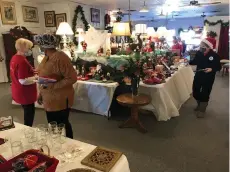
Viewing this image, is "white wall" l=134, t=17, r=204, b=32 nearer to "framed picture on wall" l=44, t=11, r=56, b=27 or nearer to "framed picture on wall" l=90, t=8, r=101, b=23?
"framed picture on wall" l=90, t=8, r=101, b=23

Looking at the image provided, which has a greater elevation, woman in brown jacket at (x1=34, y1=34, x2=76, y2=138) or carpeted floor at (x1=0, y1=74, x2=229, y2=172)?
woman in brown jacket at (x1=34, y1=34, x2=76, y2=138)

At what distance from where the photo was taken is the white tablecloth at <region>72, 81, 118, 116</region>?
331cm

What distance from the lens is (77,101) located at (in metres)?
3.71

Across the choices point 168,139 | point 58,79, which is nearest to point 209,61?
point 168,139

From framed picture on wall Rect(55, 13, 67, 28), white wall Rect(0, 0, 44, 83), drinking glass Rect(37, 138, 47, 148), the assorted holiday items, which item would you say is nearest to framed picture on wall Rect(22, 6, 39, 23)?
white wall Rect(0, 0, 44, 83)

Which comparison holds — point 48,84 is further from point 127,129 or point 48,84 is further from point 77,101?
point 77,101

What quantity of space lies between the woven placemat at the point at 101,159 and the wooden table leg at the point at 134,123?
1.77 metres

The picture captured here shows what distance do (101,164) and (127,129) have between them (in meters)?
1.96

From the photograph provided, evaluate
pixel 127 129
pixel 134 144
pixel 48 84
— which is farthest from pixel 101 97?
pixel 48 84

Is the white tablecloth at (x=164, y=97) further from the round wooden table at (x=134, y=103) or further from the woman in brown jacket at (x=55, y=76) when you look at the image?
the woman in brown jacket at (x=55, y=76)

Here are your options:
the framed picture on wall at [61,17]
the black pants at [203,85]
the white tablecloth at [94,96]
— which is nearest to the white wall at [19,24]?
the framed picture on wall at [61,17]

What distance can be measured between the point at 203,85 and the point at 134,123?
1426 mm

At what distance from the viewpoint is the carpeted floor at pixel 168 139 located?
2.20m

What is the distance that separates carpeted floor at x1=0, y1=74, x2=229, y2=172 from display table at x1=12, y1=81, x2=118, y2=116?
0.14 meters
